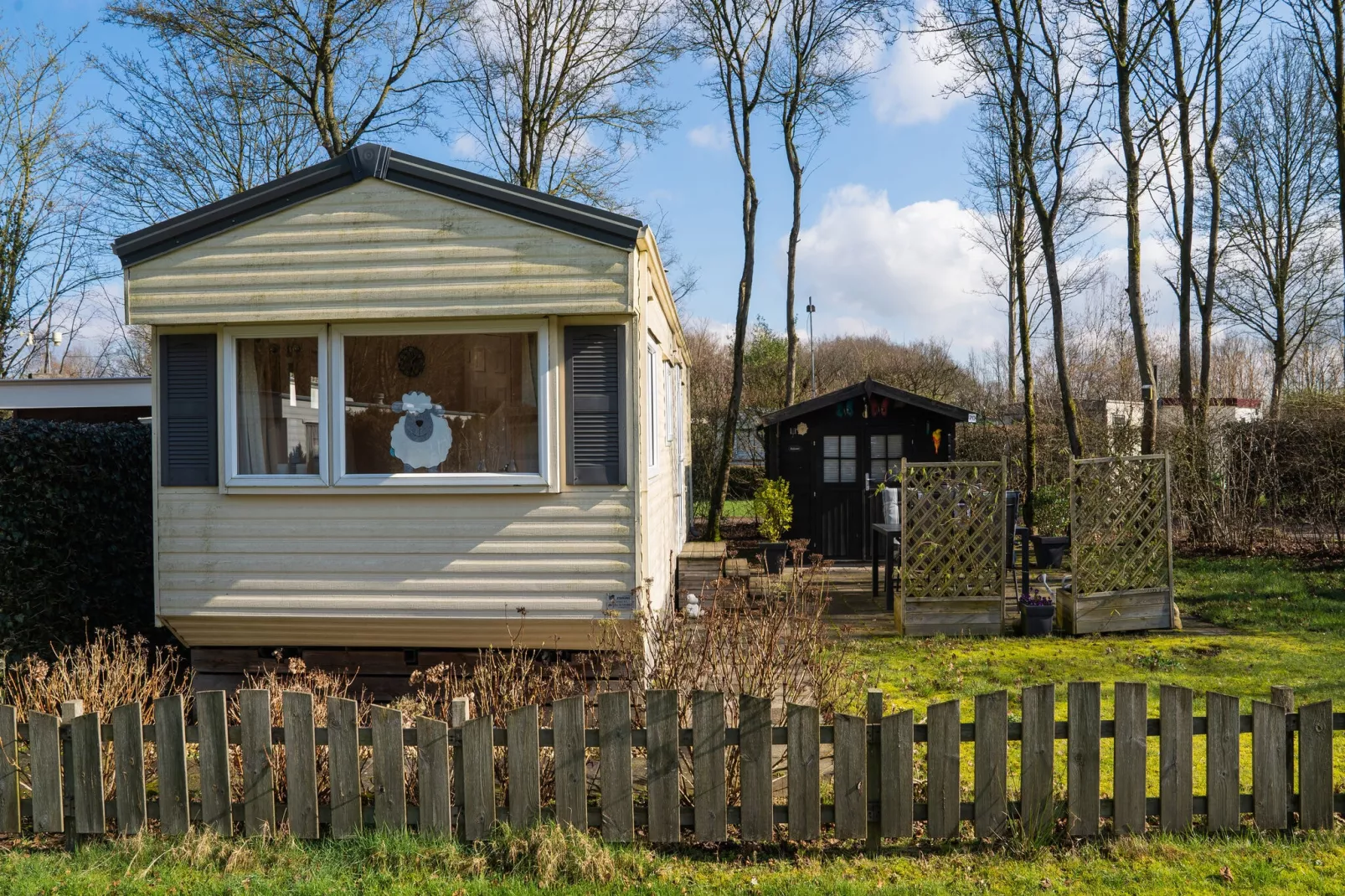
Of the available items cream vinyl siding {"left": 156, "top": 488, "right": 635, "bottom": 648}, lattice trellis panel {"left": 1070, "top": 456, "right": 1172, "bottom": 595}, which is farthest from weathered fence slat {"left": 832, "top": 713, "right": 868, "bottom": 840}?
lattice trellis panel {"left": 1070, "top": 456, "right": 1172, "bottom": 595}

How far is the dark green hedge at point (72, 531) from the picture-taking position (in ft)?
23.2

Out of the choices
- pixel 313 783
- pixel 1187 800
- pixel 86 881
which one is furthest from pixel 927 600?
pixel 86 881

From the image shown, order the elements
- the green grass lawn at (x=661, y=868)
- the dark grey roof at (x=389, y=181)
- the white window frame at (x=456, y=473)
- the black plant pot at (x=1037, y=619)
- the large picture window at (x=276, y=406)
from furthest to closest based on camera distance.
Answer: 1. the black plant pot at (x=1037, y=619)
2. the large picture window at (x=276, y=406)
3. the white window frame at (x=456, y=473)
4. the dark grey roof at (x=389, y=181)
5. the green grass lawn at (x=661, y=868)

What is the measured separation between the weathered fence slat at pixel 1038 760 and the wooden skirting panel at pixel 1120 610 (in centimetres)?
551

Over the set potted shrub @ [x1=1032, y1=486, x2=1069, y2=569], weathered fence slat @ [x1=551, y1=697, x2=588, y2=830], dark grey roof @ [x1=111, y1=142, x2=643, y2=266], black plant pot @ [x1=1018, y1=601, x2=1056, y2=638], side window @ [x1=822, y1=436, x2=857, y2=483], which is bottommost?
black plant pot @ [x1=1018, y1=601, x2=1056, y2=638]

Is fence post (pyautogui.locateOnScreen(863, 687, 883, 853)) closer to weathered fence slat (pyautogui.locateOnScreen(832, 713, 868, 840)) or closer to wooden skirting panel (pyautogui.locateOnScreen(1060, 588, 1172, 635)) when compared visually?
weathered fence slat (pyautogui.locateOnScreen(832, 713, 868, 840))

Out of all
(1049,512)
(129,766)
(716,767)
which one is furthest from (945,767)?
(1049,512)

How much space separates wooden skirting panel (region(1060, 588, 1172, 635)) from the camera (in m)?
9.35

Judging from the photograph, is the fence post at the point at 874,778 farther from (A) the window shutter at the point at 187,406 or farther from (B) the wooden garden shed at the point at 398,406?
(A) the window shutter at the point at 187,406

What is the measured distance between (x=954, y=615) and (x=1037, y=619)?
78cm

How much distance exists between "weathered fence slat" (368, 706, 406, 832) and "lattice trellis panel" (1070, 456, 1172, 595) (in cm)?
711

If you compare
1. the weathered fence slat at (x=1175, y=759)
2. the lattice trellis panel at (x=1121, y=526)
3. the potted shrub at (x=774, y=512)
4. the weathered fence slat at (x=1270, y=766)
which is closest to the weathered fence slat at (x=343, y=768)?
the weathered fence slat at (x=1175, y=759)

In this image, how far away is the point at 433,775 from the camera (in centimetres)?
428

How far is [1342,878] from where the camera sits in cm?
395
